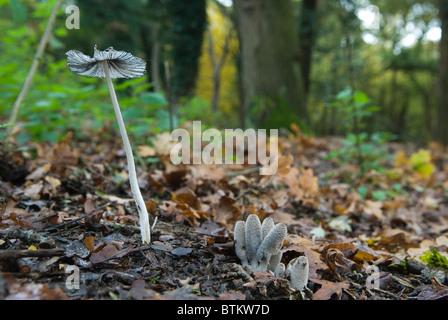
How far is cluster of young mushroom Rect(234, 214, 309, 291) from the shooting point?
1.54 meters

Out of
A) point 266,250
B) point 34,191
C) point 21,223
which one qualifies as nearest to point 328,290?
point 266,250

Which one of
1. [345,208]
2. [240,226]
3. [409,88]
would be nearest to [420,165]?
[345,208]

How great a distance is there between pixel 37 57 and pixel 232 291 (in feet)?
8.72

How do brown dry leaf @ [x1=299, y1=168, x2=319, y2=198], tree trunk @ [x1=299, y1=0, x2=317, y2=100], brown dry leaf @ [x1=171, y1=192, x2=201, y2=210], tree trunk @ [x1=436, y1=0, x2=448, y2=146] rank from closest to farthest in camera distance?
brown dry leaf @ [x1=171, y1=192, x2=201, y2=210] < brown dry leaf @ [x1=299, y1=168, x2=319, y2=198] < tree trunk @ [x1=436, y1=0, x2=448, y2=146] < tree trunk @ [x1=299, y1=0, x2=317, y2=100]

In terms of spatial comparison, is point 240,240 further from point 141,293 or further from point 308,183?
point 308,183

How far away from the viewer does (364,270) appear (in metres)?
1.96

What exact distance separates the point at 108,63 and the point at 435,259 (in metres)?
2.10

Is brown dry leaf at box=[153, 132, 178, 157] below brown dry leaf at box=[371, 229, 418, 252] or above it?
above

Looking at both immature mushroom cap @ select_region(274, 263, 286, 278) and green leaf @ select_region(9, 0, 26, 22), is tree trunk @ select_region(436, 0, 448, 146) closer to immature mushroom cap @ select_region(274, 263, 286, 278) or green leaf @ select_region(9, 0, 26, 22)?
immature mushroom cap @ select_region(274, 263, 286, 278)

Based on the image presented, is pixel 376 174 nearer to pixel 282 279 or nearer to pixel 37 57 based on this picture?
pixel 282 279

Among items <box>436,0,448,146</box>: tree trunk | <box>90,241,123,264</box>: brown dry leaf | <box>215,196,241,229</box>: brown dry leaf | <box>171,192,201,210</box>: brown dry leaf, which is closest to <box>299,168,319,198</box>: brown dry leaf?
<box>215,196,241,229</box>: brown dry leaf

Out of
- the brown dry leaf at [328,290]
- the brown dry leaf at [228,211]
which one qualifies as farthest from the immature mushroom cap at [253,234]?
the brown dry leaf at [228,211]

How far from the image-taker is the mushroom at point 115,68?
1419 mm

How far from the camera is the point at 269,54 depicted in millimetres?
6664
